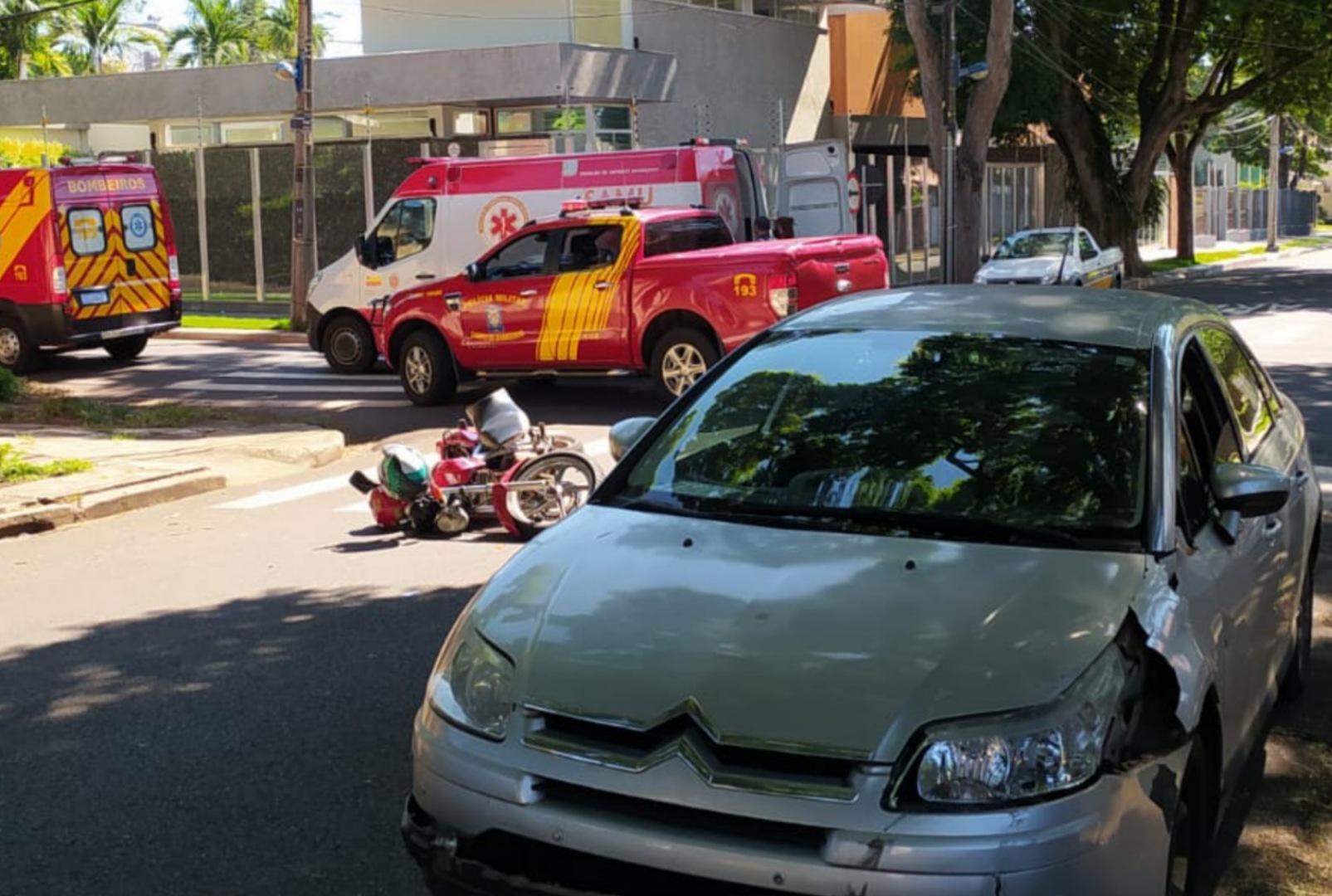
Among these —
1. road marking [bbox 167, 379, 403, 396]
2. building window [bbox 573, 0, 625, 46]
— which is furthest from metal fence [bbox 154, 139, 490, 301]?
road marking [bbox 167, 379, 403, 396]

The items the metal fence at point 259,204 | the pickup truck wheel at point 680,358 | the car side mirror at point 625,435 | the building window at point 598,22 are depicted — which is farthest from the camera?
the building window at point 598,22

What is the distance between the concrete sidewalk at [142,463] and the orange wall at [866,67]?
2378cm

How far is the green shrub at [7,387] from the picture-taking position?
17.5 m

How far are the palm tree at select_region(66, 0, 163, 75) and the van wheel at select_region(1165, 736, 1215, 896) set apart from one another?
55.5 metres

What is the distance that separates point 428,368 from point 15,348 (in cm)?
720

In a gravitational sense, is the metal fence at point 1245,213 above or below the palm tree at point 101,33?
below

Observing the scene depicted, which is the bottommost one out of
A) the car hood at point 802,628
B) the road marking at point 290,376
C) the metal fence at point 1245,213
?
the road marking at point 290,376

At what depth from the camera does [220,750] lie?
571 centimetres

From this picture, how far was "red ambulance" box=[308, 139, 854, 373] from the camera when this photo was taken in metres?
19.1

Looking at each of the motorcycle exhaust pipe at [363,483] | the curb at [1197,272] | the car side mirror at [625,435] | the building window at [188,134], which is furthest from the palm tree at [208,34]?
the car side mirror at [625,435]

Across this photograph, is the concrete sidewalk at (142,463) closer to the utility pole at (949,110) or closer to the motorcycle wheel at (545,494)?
the motorcycle wheel at (545,494)

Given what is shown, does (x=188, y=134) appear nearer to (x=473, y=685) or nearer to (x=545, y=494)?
(x=545, y=494)

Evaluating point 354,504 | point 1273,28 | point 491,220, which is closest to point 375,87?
point 491,220

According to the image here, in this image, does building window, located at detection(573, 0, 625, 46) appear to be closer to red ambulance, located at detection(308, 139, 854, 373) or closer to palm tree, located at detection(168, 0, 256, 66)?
red ambulance, located at detection(308, 139, 854, 373)
